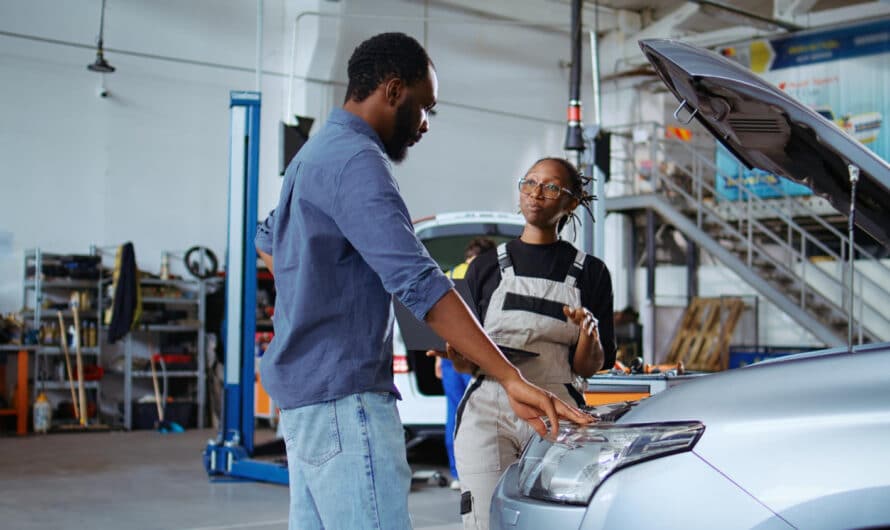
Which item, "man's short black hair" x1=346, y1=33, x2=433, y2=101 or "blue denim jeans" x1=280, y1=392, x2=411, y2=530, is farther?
"man's short black hair" x1=346, y1=33, x2=433, y2=101

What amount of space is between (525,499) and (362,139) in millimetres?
945

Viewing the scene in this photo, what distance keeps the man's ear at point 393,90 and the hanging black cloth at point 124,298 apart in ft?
34.1

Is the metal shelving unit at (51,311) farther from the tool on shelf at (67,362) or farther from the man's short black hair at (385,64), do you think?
the man's short black hair at (385,64)

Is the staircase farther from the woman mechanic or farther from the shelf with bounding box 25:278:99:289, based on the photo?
the woman mechanic

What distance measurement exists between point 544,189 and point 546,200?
0.12 ft

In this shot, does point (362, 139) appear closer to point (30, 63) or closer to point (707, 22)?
point (30, 63)

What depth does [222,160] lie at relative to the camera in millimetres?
13859

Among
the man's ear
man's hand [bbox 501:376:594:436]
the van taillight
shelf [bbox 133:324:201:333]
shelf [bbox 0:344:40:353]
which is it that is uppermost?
the man's ear

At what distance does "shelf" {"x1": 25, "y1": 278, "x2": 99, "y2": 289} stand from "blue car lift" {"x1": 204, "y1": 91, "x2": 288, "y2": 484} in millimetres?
5148

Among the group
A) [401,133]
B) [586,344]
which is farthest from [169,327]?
[401,133]

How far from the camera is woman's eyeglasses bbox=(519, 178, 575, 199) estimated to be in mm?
3324

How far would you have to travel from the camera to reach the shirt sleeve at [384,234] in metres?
1.99

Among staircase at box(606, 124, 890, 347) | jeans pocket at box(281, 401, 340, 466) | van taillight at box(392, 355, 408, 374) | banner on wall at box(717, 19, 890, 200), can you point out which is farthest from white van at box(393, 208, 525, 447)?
banner on wall at box(717, 19, 890, 200)

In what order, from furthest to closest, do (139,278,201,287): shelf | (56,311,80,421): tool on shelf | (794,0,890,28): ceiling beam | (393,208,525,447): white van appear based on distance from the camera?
(794,0,890,28): ceiling beam
(139,278,201,287): shelf
(56,311,80,421): tool on shelf
(393,208,525,447): white van
